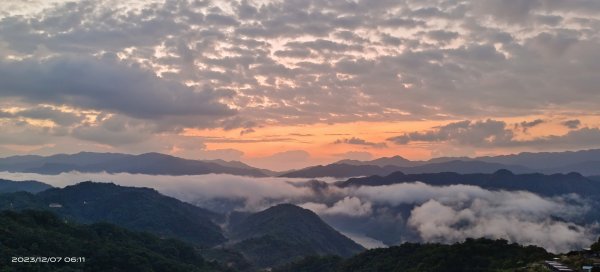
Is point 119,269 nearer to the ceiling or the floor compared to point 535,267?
nearer to the floor

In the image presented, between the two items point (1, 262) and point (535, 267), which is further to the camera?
point (1, 262)

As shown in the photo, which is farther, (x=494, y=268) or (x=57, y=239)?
(x=57, y=239)

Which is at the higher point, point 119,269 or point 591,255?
point 591,255

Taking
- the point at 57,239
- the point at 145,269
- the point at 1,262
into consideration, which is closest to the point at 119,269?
the point at 145,269

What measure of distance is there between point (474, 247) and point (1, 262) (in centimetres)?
18123

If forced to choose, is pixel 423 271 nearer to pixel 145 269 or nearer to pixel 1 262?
pixel 145 269

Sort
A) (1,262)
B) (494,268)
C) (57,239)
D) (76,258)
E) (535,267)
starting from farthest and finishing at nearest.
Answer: (57,239), (76,258), (494,268), (1,262), (535,267)

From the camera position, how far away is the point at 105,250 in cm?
19888

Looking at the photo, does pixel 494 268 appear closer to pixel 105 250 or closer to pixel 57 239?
pixel 105 250

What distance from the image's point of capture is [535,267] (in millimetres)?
114812

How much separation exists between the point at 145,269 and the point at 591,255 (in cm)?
16444

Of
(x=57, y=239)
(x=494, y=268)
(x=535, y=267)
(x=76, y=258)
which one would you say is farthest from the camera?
(x=57, y=239)

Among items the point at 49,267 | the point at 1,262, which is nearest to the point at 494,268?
the point at 49,267

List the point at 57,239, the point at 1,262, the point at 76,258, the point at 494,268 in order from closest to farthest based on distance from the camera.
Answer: the point at 1,262
the point at 494,268
the point at 76,258
the point at 57,239
